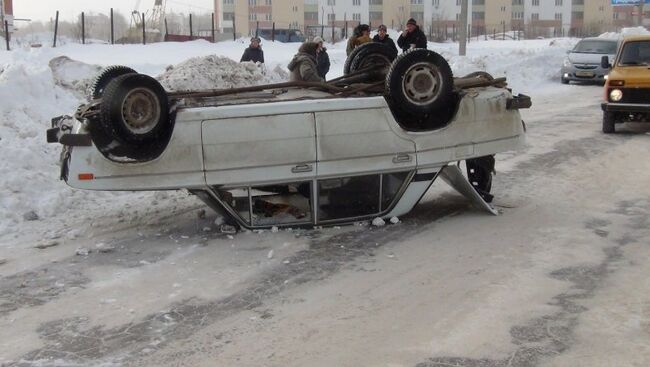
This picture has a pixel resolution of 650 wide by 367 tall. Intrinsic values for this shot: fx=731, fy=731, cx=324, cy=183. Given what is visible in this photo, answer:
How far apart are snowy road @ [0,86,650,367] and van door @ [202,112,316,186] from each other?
604 mm

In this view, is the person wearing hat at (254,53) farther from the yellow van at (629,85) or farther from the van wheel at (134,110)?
the van wheel at (134,110)

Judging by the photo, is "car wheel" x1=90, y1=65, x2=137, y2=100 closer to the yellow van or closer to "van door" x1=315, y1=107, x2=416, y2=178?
"van door" x1=315, y1=107, x2=416, y2=178

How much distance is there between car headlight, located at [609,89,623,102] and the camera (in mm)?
13359

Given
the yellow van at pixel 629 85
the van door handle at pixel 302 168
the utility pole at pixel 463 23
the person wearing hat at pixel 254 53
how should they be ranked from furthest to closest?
the utility pole at pixel 463 23
the person wearing hat at pixel 254 53
the yellow van at pixel 629 85
the van door handle at pixel 302 168

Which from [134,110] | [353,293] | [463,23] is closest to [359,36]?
[134,110]

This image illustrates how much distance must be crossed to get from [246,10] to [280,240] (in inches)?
3965

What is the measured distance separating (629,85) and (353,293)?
9868 mm

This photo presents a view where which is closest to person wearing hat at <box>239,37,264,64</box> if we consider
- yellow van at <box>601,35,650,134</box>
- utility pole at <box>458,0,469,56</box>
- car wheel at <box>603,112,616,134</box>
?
yellow van at <box>601,35,650,134</box>

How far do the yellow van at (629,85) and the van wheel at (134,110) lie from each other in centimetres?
975

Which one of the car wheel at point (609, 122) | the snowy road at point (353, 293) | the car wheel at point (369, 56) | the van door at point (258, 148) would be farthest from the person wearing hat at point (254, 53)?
the van door at point (258, 148)

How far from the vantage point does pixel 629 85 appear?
13.2 m

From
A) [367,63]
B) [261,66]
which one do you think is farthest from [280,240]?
[261,66]

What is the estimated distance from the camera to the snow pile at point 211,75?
45.7ft

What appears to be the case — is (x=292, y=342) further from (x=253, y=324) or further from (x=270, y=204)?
(x=270, y=204)
